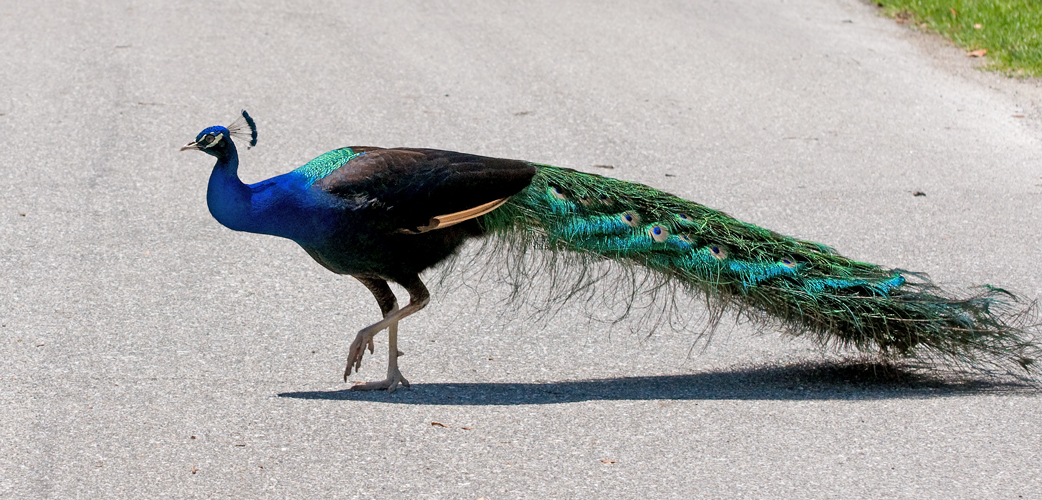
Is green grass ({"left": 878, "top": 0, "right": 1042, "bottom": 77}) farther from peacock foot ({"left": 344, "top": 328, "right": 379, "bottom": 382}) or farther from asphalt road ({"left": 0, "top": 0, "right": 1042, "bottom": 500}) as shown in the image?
peacock foot ({"left": 344, "top": 328, "right": 379, "bottom": 382})

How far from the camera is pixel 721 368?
16.5 feet

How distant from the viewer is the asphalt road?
4090mm

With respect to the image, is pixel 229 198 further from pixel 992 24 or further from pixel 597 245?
pixel 992 24

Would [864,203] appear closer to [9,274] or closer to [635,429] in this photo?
[635,429]

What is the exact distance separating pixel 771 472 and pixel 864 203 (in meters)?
3.45

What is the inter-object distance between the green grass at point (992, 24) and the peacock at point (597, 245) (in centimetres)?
535

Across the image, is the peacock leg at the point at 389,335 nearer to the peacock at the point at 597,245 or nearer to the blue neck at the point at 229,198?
the peacock at the point at 597,245

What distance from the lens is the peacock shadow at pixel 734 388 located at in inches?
185

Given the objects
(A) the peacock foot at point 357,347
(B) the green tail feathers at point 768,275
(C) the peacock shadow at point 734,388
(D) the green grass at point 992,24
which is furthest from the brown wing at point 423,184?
(D) the green grass at point 992,24

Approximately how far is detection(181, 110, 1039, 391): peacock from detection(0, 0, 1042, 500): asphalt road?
0.25 meters

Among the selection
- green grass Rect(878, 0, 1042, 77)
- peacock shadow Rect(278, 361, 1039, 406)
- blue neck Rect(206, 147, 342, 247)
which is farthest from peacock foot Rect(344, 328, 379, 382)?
green grass Rect(878, 0, 1042, 77)

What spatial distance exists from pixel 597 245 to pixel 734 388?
82 centimetres

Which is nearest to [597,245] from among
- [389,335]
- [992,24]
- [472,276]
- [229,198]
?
[389,335]

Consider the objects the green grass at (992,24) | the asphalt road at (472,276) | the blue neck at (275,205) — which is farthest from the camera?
the green grass at (992,24)
